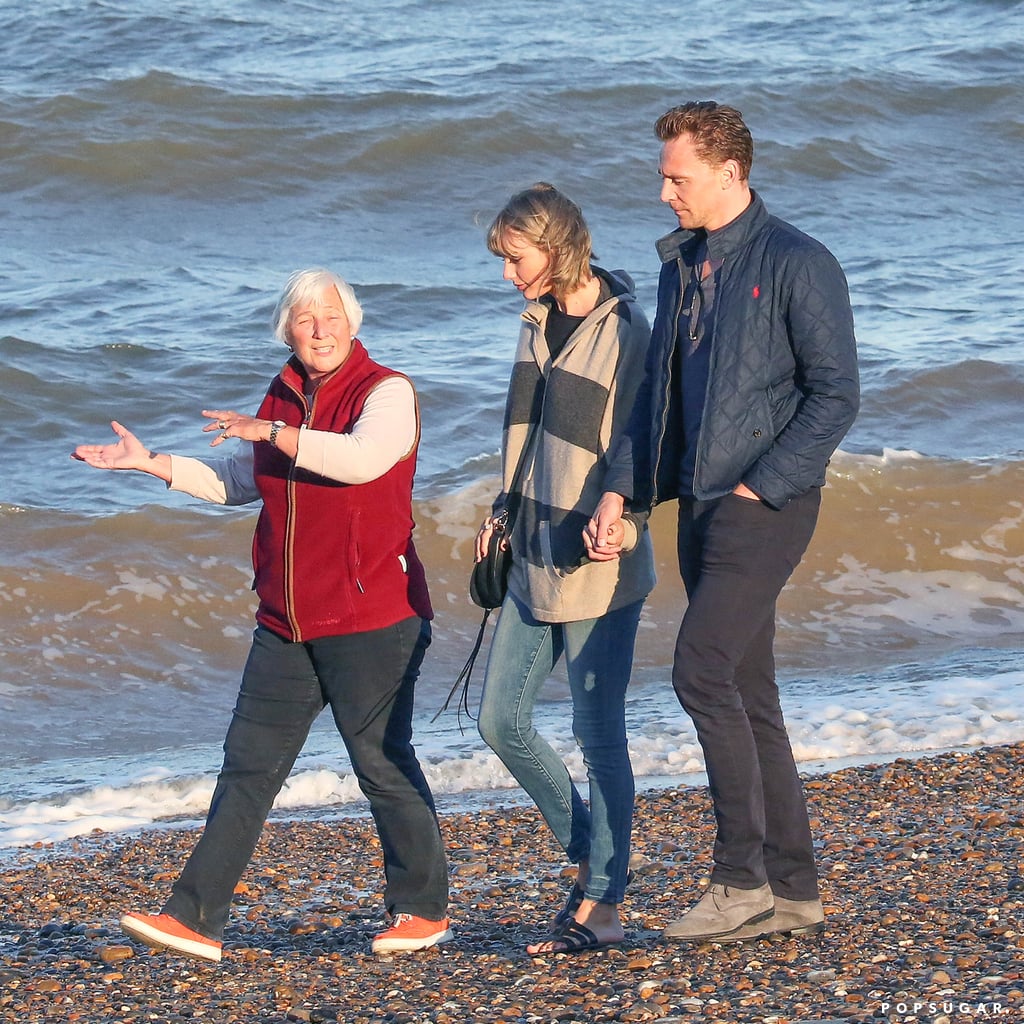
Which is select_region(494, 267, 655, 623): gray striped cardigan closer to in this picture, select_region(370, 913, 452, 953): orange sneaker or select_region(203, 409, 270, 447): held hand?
select_region(203, 409, 270, 447): held hand

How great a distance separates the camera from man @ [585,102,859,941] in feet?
10.6

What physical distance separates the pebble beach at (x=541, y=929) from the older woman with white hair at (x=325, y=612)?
0.20 metres

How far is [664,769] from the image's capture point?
19.4 ft

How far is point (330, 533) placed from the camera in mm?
3520

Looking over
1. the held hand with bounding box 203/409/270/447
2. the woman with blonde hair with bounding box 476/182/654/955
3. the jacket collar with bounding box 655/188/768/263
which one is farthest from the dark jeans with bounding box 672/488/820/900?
the held hand with bounding box 203/409/270/447

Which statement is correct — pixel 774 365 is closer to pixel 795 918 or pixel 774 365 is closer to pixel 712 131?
pixel 712 131

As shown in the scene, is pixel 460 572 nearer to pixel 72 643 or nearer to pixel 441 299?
pixel 72 643

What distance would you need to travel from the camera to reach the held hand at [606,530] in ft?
11.1

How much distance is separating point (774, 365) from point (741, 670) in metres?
0.71

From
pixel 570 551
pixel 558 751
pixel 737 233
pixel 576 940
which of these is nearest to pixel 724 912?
pixel 576 940

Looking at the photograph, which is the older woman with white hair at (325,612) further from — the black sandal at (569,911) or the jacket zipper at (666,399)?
the jacket zipper at (666,399)

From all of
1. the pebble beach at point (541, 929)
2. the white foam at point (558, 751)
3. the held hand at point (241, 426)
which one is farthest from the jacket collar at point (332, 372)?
the white foam at point (558, 751)

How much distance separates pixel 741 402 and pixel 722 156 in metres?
0.56

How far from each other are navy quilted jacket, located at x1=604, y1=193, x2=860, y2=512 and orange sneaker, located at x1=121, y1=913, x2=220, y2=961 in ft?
5.27
